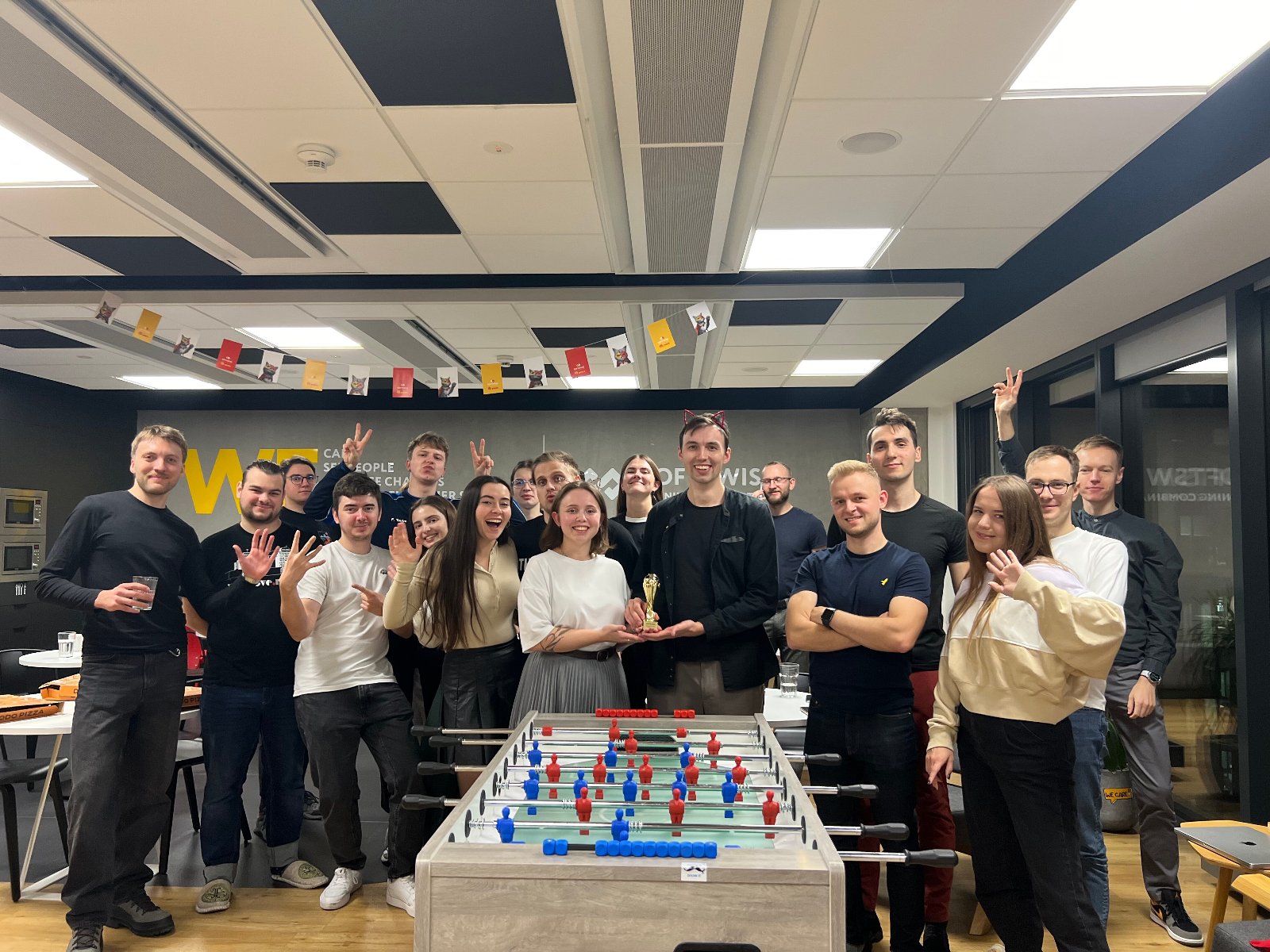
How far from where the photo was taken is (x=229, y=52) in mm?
3004

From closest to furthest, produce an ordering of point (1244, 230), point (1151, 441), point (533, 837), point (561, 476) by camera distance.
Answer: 1. point (533, 837)
2. point (1244, 230)
3. point (561, 476)
4. point (1151, 441)

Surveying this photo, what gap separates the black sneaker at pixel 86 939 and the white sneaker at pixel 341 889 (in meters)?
0.78

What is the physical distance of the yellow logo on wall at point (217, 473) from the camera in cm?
986

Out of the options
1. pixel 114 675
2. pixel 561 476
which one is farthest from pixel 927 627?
pixel 114 675

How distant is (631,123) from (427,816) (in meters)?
2.97

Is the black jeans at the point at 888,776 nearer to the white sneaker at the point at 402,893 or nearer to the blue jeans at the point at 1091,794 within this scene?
the blue jeans at the point at 1091,794

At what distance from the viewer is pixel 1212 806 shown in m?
4.69

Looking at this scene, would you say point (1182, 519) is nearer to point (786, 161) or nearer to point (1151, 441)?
point (1151, 441)

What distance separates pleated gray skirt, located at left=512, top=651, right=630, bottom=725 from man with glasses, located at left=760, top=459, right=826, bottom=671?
1361 mm

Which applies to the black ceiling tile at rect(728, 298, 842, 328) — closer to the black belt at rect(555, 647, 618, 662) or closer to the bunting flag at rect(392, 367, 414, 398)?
the bunting flag at rect(392, 367, 414, 398)

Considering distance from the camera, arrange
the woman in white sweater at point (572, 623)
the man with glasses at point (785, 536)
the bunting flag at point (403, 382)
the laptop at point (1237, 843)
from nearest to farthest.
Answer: the laptop at point (1237, 843)
the woman in white sweater at point (572, 623)
the man with glasses at point (785, 536)
the bunting flag at point (403, 382)

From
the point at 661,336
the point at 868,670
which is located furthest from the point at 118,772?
the point at 661,336

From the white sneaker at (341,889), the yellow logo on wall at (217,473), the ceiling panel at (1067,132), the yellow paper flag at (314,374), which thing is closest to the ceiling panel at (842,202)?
the ceiling panel at (1067,132)

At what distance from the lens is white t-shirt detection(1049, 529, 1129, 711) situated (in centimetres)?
286
